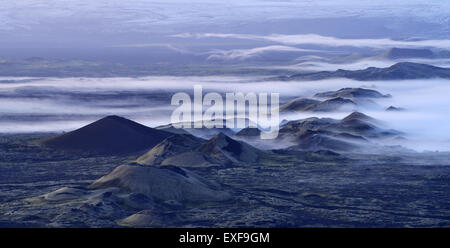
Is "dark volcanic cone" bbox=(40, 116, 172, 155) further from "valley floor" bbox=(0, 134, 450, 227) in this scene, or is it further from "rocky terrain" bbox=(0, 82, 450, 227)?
"valley floor" bbox=(0, 134, 450, 227)

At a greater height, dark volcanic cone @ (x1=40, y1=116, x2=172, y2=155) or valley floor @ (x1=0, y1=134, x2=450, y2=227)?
dark volcanic cone @ (x1=40, y1=116, x2=172, y2=155)

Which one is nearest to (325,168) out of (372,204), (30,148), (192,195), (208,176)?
(208,176)

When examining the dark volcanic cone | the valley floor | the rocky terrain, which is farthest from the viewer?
the dark volcanic cone

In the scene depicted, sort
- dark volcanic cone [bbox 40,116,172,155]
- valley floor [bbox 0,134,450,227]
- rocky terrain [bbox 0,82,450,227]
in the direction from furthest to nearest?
dark volcanic cone [bbox 40,116,172,155], rocky terrain [bbox 0,82,450,227], valley floor [bbox 0,134,450,227]

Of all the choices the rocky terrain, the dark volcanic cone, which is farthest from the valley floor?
the dark volcanic cone

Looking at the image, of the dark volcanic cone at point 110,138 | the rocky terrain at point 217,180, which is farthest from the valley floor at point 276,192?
the dark volcanic cone at point 110,138

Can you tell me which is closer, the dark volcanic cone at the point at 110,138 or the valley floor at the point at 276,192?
the valley floor at the point at 276,192

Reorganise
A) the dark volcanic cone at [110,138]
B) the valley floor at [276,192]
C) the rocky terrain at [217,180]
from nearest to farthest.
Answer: the valley floor at [276,192] < the rocky terrain at [217,180] < the dark volcanic cone at [110,138]

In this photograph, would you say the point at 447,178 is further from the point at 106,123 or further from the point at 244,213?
the point at 106,123

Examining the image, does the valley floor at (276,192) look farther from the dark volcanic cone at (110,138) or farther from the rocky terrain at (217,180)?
the dark volcanic cone at (110,138)

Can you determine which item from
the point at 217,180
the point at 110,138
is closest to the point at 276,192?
the point at 217,180

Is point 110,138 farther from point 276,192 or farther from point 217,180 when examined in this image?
point 276,192
